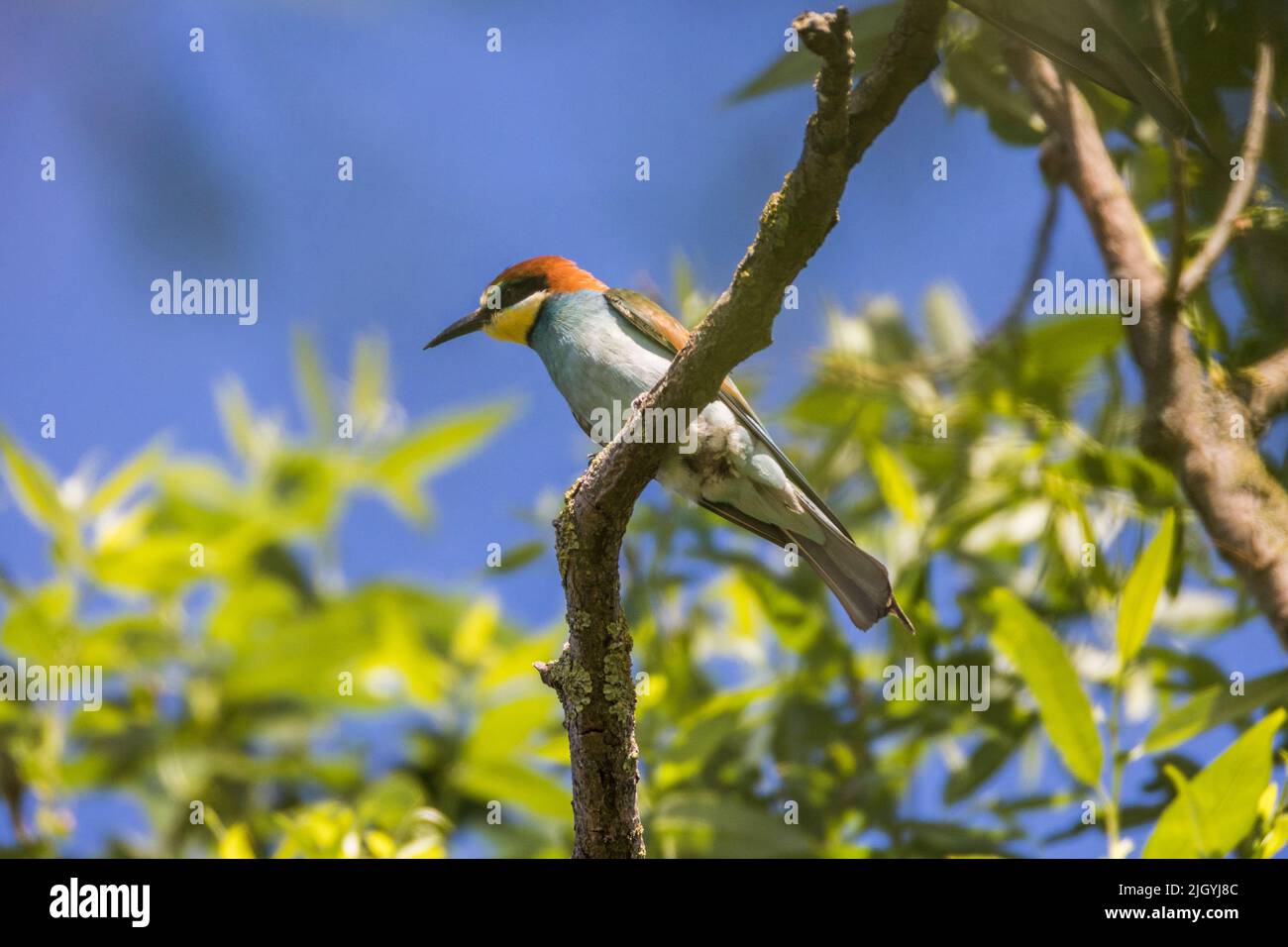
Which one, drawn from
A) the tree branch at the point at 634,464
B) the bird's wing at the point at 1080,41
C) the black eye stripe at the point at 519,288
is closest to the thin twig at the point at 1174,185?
the bird's wing at the point at 1080,41

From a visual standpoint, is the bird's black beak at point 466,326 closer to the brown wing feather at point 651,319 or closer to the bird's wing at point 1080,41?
the brown wing feather at point 651,319

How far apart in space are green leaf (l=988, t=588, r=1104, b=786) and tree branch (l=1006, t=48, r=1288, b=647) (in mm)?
354

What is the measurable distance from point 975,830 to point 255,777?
5.32ft

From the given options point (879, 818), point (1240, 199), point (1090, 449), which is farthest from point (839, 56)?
point (879, 818)

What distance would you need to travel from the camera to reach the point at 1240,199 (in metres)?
2.28

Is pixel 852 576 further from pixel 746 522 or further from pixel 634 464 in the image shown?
pixel 634 464

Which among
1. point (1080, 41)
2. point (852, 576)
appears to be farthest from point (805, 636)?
point (1080, 41)

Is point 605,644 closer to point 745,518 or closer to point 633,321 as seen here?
point 745,518

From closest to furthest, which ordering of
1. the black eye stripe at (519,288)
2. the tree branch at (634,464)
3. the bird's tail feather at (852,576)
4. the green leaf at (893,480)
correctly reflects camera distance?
Result: the tree branch at (634,464) < the bird's tail feather at (852,576) < the green leaf at (893,480) < the black eye stripe at (519,288)

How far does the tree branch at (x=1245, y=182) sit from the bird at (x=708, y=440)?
77cm

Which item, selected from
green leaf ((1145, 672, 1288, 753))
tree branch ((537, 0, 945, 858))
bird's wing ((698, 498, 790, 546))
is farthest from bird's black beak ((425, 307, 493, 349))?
green leaf ((1145, 672, 1288, 753))

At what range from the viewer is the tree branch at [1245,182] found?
225 centimetres

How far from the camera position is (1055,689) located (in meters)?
2.10
